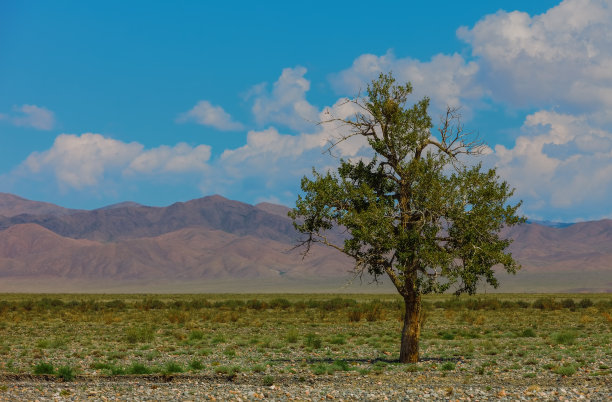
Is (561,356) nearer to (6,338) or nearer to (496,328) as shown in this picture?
(496,328)

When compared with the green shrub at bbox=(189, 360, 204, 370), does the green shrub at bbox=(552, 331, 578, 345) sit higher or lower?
higher

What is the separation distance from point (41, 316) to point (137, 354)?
3243 cm

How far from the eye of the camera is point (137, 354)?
97.7 ft

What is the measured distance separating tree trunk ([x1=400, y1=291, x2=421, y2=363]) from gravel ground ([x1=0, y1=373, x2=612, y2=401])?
263 centimetres

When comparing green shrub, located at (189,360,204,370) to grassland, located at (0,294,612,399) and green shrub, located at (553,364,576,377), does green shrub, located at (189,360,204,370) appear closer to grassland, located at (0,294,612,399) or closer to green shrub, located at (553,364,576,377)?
grassland, located at (0,294,612,399)

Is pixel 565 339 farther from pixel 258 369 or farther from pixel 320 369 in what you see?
pixel 258 369

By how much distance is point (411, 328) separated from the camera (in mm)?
24750

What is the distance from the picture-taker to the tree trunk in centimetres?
2444

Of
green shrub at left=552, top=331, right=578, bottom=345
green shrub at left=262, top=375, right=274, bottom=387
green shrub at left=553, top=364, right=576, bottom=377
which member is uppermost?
green shrub at left=552, top=331, right=578, bottom=345

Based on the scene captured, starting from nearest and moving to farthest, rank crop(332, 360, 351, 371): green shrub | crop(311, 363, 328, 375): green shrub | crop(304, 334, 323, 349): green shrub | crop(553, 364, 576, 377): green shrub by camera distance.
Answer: crop(553, 364, 576, 377): green shrub → crop(311, 363, 328, 375): green shrub → crop(332, 360, 351, 371): green shrub → crop(304, 334, 323, 349): green shrub

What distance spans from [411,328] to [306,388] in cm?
635

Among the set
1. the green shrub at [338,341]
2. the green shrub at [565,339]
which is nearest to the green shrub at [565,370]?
the green shrub at [565,339]

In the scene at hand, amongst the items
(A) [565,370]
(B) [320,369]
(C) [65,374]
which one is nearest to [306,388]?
(B) [320,369]

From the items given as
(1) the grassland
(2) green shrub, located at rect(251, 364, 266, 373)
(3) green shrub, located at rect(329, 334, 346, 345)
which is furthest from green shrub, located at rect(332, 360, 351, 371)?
(3) green shrub, located at rect(329, 334, 346, 345)
